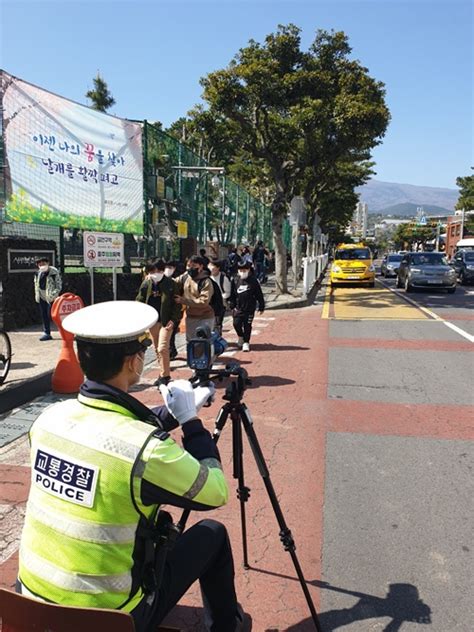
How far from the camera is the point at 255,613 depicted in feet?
9.05

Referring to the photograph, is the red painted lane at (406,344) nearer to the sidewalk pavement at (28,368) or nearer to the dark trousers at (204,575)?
the sidewalk pavement at (28,368)

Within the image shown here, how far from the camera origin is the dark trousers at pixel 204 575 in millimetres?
1931

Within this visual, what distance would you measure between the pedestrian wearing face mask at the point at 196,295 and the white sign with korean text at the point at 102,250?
10.6 ft

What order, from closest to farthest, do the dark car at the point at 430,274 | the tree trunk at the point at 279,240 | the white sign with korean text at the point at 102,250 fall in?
the white sign with korean text at the point at 102,250 < the tree trunk at the point at 279,240 < the dark car at the point at 430,274

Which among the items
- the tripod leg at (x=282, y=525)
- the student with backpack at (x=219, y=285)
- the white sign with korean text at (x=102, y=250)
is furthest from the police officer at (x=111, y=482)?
the white sign with korean text at (x=102, y=250)

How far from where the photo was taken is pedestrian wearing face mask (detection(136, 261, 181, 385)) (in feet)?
23.7

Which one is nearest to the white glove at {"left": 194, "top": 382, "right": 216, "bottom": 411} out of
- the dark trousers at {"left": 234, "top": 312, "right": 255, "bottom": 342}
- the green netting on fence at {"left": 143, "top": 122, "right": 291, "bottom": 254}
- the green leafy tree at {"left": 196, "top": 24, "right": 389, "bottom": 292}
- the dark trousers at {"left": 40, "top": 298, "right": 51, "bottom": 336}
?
the dark trousers at {"left": 234, "top": 312, "right": 255, "bottom": 342}

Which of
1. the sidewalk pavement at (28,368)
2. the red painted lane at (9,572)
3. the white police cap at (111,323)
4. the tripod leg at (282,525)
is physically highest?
the white police cap at (111,323)

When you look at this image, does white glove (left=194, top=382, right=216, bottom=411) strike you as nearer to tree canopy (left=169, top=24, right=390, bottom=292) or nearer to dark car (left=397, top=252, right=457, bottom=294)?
tree canopy (left=169, top=24, right=390, bottom=292)

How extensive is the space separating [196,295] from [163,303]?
54cm

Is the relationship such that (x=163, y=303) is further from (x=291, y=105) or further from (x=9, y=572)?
(x=291, y=105)

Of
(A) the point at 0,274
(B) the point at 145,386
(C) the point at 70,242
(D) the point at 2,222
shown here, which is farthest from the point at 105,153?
(B) the point at 145,386

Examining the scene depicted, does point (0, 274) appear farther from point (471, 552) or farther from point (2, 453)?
point (471, 552)

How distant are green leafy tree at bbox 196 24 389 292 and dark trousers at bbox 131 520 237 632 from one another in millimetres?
16075
